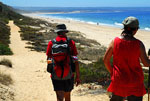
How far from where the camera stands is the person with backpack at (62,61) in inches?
136

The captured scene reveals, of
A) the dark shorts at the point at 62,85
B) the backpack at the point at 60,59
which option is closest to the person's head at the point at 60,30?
the backpack at the point at 60,59

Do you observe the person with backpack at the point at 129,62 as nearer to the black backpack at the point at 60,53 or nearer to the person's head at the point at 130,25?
the person's head at the point at 130,25

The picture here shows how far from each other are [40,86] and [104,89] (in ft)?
6.11

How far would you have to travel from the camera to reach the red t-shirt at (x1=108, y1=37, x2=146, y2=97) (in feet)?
9.16

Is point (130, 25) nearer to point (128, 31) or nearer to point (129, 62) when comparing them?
point (128, 31)

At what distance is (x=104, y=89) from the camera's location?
20.9 feet

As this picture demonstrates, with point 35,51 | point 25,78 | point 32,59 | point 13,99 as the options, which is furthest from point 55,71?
point 35,51

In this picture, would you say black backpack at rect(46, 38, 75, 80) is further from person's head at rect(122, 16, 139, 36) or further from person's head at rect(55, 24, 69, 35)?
person's head at rect(122, 16, 139, 36)

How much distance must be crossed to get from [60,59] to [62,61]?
4cm

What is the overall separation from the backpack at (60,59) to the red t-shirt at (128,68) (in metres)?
0.87

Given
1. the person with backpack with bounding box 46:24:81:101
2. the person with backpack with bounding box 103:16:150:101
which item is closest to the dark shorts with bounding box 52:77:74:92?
the person with backpack with bounding box 46:24:81:101

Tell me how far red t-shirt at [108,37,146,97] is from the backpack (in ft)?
2.85

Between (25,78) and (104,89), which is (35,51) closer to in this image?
(25,78)

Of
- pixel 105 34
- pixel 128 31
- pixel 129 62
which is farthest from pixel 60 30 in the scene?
pixel 105 34
